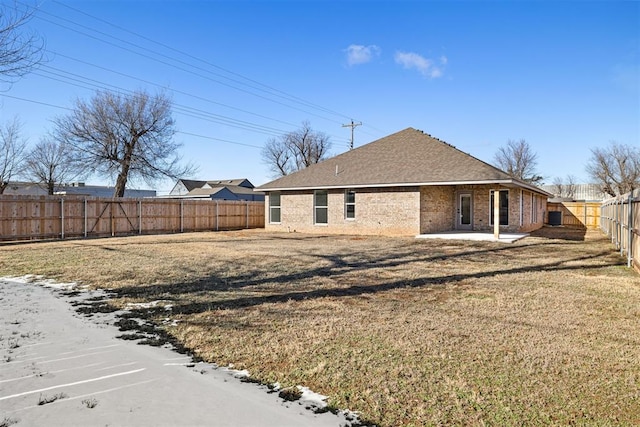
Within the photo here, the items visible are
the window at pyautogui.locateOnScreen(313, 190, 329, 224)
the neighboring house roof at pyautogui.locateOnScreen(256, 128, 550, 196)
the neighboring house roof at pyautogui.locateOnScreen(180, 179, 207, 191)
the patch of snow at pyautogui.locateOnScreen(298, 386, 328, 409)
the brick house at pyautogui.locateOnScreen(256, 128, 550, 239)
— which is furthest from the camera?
the neighboring house roof at pyautogui.locateOnScreen(180, 179, 207, 191)

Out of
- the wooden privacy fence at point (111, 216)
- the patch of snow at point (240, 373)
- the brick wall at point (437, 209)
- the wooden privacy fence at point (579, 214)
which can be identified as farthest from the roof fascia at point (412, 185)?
the patch of snow at point (240, 373)

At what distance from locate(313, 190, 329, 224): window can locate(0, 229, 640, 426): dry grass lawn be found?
11.4 metres

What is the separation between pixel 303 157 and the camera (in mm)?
59562

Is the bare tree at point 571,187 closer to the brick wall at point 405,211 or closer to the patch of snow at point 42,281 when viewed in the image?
the brick wall at point 405,211

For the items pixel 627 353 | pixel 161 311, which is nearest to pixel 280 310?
pixel 161 311

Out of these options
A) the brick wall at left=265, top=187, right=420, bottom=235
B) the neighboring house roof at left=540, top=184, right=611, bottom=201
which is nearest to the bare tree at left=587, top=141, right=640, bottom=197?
the neighboring house roof at left=540, top=184, right=611, bottom=201

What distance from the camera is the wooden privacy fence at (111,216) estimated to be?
16906 millimetres

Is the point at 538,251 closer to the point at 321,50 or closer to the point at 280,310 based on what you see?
the point at 280,310

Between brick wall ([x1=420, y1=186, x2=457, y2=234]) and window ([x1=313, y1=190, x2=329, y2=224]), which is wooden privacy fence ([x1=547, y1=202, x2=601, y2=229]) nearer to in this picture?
brick wall ([x1=420, y1=186, x2=457, y2=234])

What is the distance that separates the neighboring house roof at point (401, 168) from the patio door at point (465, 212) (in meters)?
2.05

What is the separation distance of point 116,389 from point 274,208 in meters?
21.0

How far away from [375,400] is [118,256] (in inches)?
420

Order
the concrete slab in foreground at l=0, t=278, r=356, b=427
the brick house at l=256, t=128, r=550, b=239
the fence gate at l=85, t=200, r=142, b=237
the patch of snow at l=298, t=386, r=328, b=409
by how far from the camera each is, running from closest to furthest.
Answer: the concrete slab in foreground at l=0, t=278, r=356, b=427
the patch of snow at l=298, t=386, r=328, b=409
the brick house at l=256, t=128, r=550, b=239
the fence gate at l=85, t=200, r=142, b=237

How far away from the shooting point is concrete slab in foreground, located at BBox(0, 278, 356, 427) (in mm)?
2887
